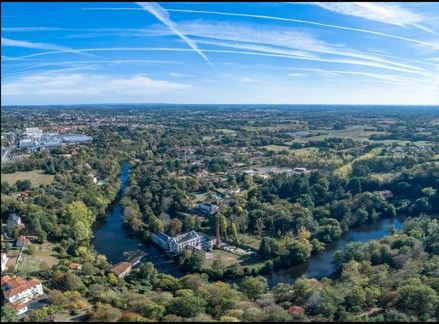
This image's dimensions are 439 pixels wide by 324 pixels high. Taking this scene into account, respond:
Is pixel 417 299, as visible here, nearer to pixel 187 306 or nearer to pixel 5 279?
pixel 187 306

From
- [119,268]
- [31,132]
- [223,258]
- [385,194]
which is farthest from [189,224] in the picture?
[385,194]

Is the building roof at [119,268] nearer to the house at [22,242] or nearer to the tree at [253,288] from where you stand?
the house at [22,242]

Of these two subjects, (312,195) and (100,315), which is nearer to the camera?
(100,315)

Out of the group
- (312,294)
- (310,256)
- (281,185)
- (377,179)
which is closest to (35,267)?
(312,294)

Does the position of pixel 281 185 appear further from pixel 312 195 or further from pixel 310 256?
pixel 310 256

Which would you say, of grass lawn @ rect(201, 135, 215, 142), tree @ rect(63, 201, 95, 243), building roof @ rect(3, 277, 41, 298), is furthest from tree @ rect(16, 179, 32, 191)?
grass lawn @ rect(201, 135, 215, 142)

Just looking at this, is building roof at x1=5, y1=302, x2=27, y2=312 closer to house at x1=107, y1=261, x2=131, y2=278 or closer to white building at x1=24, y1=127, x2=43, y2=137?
house at x1=107, y1=261, x2=131, y2=278

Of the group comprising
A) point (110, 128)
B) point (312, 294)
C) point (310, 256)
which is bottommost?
point (310, 256)
